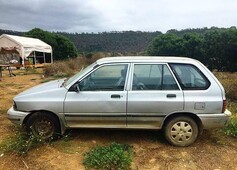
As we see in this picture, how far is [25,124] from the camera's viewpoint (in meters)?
5.07

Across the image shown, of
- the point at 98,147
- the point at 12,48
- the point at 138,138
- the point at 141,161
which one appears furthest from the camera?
the point at 12,48

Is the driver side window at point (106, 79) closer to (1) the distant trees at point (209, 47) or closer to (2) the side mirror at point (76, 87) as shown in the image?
(2) the side mirror at point (76, 87)

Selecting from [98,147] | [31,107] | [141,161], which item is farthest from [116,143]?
[31,107]

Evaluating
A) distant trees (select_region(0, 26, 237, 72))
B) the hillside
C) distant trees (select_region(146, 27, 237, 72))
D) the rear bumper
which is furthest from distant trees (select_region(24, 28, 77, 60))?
the rear bumper

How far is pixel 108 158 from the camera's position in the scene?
4.39 metres

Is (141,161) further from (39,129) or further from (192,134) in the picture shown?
(39,129)

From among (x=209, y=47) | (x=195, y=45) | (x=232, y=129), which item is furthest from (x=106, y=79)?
(x=195, y=45)

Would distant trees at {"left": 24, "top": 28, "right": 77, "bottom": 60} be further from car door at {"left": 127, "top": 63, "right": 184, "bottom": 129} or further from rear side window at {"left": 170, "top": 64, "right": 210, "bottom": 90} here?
rear side window at {"left": 170, "top": 64, "right": 210, "bottom": 90}

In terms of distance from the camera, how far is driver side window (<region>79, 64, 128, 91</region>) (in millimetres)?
5008

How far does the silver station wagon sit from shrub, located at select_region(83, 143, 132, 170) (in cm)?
48

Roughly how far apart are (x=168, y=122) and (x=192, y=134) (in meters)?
0.51

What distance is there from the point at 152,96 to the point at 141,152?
1019 mm

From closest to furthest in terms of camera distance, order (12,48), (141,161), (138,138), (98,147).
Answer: (141,161), (98,147), (138,138), (12,48)

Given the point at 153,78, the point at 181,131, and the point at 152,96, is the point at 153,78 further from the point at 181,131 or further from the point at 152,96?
the point at 181,131
